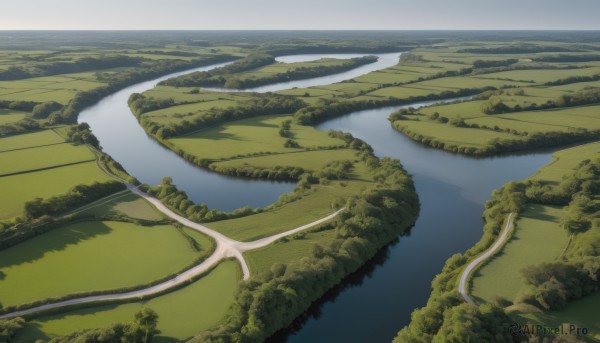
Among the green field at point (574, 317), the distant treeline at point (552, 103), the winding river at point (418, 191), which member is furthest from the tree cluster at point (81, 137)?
the distant treeline at point (552, 103)

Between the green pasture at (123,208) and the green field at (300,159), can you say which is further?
the green field at (300,159)

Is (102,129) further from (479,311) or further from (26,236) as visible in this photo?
(479,311)

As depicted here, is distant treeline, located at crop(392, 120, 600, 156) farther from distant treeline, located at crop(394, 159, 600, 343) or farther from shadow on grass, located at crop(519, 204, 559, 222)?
distant treeline, located at crop(394, 159, 600, 343)

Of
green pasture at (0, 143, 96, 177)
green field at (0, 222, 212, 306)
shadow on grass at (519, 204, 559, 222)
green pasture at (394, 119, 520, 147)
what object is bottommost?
green field at (0, 222, 212, 306)

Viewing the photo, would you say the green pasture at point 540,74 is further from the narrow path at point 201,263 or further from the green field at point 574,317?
the green field at point 574,317

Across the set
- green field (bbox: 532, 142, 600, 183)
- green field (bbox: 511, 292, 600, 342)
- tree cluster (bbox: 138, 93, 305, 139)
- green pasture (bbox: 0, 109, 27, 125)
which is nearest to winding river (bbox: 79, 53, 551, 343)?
green field (bbox: 532, 142, 600, 183)

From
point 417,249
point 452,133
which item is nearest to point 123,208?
point 417,249

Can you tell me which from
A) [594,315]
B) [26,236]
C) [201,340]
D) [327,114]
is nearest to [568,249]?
[594,315]
